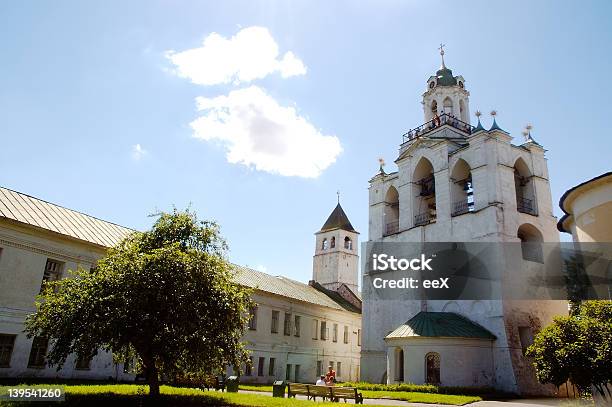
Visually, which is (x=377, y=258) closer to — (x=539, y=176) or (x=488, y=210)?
(x=488, y=210)

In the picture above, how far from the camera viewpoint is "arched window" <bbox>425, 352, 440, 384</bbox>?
89.0ft

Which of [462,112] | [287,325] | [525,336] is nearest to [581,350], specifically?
[525,336]

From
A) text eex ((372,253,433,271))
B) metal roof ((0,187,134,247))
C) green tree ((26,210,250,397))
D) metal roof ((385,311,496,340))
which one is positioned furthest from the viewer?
text eex ((372,253,433,271))

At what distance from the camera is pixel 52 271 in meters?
23.4

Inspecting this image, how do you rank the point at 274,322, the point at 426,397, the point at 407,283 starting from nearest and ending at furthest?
the point at 426,397 → the point at 407,283 → the point at 274,322

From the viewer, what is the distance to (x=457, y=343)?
89.0 ft

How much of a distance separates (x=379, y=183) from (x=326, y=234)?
20.9 meters

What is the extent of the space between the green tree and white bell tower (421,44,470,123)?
3027cm

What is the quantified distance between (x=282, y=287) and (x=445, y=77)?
2444 cm

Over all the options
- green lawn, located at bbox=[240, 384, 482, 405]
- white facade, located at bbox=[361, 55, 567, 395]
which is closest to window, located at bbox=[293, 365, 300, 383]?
white facade, located at bbox=[361, 55, 567, 395]

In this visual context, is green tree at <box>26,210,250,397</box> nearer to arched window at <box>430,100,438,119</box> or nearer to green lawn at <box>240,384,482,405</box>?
green lawn at <box>240,384,482,405</box>

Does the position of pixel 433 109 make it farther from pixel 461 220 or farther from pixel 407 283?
pixel 407 283

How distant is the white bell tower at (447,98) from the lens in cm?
3991

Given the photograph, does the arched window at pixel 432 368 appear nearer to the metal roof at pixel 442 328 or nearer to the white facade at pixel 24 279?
the metal roof at pixel 442 328
